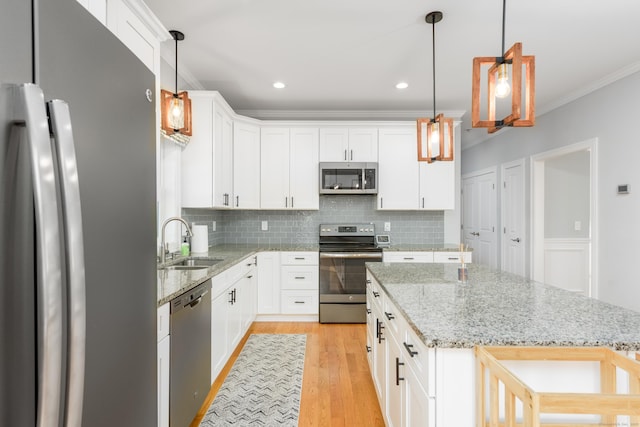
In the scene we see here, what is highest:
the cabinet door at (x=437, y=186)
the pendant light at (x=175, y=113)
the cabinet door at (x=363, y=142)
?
the cabinet door at (x=363, y=142)

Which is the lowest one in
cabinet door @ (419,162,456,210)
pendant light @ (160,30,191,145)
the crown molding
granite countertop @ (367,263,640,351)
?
granite countertop @ (367,263,640,351)

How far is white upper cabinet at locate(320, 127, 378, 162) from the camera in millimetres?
4312

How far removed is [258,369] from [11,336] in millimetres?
2531

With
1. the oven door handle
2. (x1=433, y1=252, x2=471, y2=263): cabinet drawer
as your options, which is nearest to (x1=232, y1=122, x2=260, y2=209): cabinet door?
the oven door handle

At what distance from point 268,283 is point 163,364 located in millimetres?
2427

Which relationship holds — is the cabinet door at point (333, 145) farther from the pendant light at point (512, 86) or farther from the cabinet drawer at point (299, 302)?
the pendant light at point (512, 86)

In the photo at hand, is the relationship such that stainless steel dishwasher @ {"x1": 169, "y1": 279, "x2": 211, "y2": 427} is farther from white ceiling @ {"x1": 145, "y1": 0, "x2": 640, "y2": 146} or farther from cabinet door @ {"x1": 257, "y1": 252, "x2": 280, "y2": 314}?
white ceiling @ {"x1": 145, "y1": 0, "x2": 640, "y2": 146}

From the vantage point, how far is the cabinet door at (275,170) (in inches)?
169

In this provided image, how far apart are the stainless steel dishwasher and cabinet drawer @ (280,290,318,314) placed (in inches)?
72.2

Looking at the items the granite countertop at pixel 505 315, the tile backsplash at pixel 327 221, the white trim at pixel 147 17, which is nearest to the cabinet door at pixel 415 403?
the granite countertop at pixel 505 315

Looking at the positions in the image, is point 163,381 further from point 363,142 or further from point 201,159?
point 363,142

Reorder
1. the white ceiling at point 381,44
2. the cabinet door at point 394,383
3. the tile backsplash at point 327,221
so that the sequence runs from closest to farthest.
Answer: the cabinet door at point 394,383, the white ceiling at point 381,44, the tile backsplash at point 327,221

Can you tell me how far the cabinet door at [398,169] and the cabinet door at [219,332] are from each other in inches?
95.9

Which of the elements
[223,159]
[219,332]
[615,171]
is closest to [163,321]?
[219,332]
